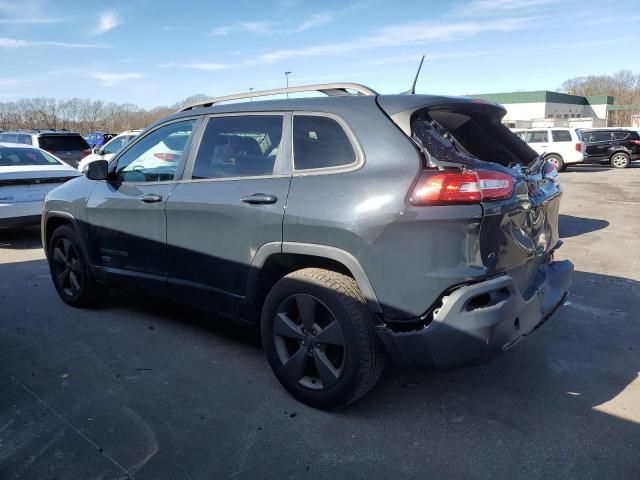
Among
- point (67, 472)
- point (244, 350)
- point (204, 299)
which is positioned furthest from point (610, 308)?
point (67, 472)

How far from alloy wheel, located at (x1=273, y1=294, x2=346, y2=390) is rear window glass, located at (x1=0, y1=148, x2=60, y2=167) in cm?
699

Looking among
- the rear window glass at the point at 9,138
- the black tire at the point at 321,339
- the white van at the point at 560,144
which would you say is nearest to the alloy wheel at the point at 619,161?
the white van at the point at 560,144

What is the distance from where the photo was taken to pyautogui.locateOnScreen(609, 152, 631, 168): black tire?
22406mm

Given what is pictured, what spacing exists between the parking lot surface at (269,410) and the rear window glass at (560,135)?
1847cm

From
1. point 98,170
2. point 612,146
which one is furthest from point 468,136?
point 612,146

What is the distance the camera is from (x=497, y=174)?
8.98ft

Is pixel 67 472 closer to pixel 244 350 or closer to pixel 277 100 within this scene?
pixel 244 350

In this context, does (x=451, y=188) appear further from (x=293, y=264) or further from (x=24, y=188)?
(x=24, y=188)

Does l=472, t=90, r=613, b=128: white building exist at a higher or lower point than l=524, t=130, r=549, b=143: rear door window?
higher

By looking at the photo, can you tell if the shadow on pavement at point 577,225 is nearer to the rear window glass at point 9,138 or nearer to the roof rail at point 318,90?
the roof rail at point 318,90

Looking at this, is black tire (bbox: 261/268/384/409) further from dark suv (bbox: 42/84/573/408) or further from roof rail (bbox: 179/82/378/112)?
roof rail (bbox: 179/82/378/112)

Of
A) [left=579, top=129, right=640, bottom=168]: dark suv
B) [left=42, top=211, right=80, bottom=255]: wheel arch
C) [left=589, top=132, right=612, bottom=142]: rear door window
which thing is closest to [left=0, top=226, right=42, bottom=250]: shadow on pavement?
[left=42, top=211, right=80, bottom=255]: wheel arch

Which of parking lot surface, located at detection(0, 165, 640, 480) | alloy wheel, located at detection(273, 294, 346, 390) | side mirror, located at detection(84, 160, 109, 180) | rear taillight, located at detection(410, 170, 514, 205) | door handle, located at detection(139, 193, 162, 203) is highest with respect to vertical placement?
side mirror, located at detection(84, 160, 109, 180)

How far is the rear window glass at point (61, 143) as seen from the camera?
14.0m
